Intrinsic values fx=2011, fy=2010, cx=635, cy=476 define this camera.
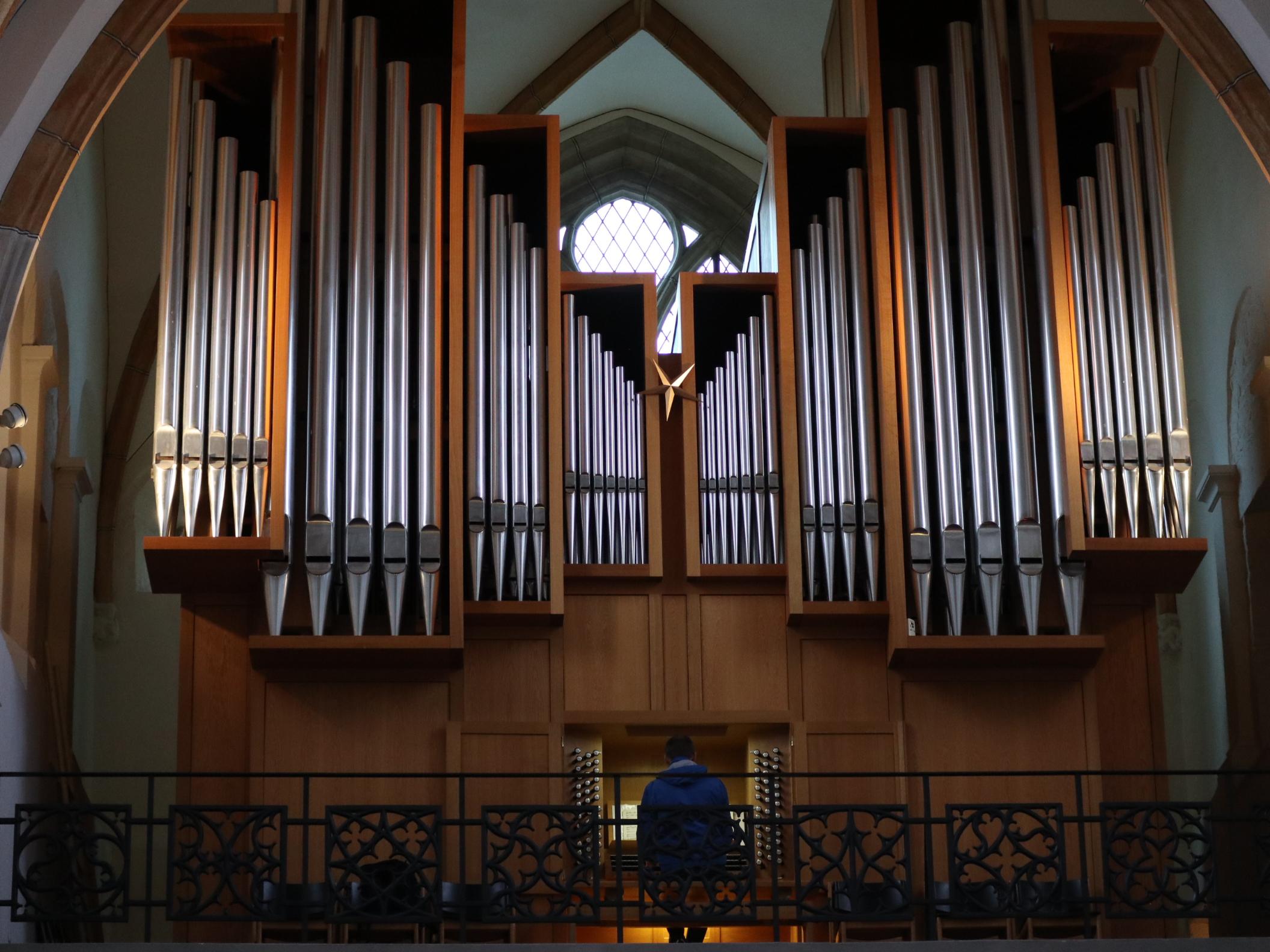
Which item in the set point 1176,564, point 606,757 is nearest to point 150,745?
point 606,757

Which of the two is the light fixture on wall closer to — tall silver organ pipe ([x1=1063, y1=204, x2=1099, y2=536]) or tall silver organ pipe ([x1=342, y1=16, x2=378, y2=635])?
tall silver organ pipe ([x1=342, y1=16, x2=378, y2=635])

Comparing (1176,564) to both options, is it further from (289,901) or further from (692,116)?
(692,116)

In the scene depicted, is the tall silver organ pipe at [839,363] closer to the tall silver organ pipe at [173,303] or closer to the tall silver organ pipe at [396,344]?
the tall silver organ pipe at [396,344]

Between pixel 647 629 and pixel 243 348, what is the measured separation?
104 inches

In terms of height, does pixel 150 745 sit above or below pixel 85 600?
below

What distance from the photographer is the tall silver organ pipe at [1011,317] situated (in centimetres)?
1031

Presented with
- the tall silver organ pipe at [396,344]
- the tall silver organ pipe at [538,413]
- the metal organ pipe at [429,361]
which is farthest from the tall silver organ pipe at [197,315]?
the tall silver organ pipe at [538,413]

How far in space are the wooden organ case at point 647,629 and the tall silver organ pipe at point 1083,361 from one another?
0.22ft

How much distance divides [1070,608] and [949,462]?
3.21 feet

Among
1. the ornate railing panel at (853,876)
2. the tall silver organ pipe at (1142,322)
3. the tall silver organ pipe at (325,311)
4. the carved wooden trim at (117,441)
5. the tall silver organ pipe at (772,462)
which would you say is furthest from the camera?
the carved wooden trim at (117,441)

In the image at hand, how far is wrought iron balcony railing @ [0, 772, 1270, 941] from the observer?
8914 millimetres

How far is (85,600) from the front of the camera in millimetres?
14031

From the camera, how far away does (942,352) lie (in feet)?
35.3

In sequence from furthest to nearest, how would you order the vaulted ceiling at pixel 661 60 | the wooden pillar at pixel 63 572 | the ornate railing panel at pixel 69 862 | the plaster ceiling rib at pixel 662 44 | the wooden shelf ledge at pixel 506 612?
the plaster ceiling rib at pixel 662 44, the vaulted ceiling at pixel 661 60, the wooden pillar at pixel 63 572, the wooden shelf ledge at pixel 506 612, the ornate railing panel at pixel 69 862
